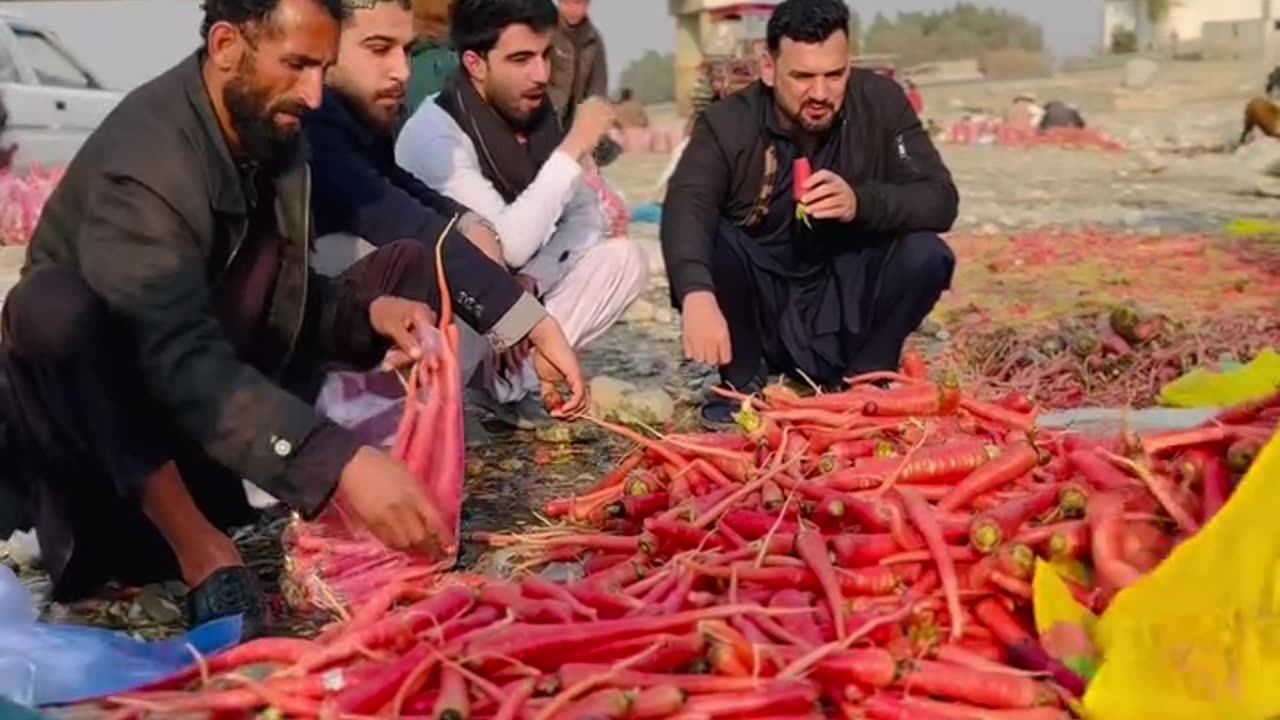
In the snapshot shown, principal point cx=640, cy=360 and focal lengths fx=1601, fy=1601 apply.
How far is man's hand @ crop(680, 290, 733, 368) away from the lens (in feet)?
14.9

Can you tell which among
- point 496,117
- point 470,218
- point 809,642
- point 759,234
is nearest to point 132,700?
point 809,642

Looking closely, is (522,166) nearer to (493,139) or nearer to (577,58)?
(493,139)

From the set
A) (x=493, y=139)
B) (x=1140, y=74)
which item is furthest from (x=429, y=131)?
(x=1140, y=74)

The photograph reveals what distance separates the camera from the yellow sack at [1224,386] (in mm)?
4387

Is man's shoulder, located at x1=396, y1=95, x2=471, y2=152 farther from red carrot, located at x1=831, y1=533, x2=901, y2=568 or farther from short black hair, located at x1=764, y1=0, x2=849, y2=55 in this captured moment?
red carrot, located at x1=831, y1=533, x2=901, y2=568

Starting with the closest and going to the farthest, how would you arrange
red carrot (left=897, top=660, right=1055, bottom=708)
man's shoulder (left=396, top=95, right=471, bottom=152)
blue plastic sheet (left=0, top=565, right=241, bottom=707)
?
red carrot (left=897, top=660, right=1055, bottom=708), blue plastic sheet (left=0, top=565, right=241, bottom=707), man's shoulder (left=396, top=95, right=471, bottom=152)

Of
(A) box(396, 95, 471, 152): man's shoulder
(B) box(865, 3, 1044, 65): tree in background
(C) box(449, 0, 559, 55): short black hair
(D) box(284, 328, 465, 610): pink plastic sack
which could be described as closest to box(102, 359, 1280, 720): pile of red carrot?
(D) box(284, 328, 465, 610): pink plastic sack

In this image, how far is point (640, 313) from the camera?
757 centimetres

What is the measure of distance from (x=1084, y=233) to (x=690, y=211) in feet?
20.7

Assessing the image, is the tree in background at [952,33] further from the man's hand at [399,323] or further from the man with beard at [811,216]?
the man's hand at [399,323]

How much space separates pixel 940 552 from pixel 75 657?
151 cm

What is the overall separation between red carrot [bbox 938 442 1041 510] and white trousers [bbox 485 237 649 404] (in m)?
2.13

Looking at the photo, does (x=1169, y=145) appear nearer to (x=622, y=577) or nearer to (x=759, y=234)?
(x=759, y=234)

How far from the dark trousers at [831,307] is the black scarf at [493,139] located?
67 centimetres
